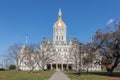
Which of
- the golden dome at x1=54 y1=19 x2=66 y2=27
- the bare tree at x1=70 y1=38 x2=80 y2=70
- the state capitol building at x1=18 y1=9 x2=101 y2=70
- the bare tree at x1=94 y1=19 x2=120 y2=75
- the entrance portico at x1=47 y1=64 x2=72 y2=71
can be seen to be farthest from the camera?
the golden dome at x1=54 y1=19 x2=66 y2=27

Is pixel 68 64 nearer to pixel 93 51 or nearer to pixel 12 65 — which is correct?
pixel 12 65

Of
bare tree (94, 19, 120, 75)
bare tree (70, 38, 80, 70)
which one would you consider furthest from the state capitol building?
bare tree (94, 19, 120, 75)

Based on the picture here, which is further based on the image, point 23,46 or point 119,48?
point 23,46

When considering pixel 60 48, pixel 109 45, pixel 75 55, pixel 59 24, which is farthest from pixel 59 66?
pixel 109 45

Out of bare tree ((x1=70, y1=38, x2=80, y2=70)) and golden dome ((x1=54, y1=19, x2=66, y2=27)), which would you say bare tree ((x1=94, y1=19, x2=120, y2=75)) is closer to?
bare tree ((x1=70, y1=38, x2=80, y2=70))

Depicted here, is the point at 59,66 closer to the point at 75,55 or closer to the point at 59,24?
the point at 59,24

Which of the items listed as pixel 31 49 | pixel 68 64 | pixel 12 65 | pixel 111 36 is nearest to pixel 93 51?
pixel 111 36

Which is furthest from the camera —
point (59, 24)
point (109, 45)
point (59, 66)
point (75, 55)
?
point (59, 24)

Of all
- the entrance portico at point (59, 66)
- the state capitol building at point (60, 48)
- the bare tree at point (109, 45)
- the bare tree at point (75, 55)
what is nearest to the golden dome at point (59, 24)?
the state capitol building at point (60, 48)

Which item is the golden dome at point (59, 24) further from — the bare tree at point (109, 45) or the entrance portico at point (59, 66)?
the bare tree at point (109, 45)

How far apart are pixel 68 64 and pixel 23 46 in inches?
1730

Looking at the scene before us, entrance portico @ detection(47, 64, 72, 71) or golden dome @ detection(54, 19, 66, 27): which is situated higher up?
golden dome @ detection(54, 19, 66, 27)

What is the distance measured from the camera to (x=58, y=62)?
150000mm

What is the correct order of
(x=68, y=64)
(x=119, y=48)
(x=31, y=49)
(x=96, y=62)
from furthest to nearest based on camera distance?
(x=68, y=64) → (x=31, y=49) → (x=96, y=62) → (x=119, y=48)
